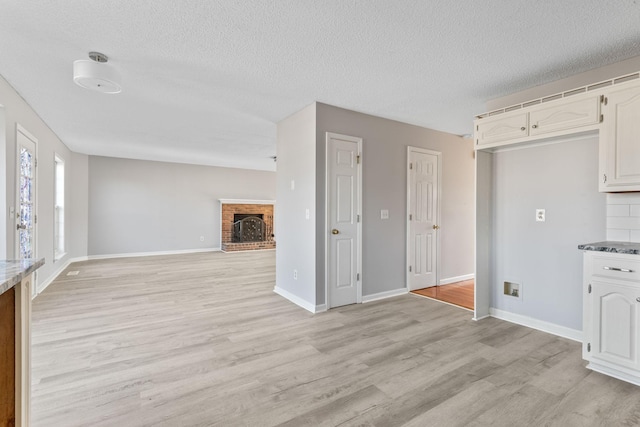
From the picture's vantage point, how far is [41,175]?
4.55m

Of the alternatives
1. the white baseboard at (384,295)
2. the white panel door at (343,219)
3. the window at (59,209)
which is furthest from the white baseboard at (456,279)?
the window at (59,209)

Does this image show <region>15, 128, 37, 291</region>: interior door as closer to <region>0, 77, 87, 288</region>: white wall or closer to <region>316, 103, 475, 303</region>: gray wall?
<region>0, 77, 87, 288</region>: white wall

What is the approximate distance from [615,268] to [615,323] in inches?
15.3

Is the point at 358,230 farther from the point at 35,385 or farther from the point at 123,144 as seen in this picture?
the point at 123,144

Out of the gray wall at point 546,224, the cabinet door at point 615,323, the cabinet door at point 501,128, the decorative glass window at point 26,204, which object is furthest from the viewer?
the decorative glass window at point 26,204

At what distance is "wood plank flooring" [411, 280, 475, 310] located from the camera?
4000 mm

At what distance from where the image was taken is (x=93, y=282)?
5039 mm

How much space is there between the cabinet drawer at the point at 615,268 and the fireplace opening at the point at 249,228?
27.0ft

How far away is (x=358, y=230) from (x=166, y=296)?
2824mm

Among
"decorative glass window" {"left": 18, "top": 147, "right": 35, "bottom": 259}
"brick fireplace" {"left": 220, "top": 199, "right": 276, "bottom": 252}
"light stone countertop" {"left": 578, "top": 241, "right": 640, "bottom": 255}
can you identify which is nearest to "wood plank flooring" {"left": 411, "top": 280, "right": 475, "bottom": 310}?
"light stone countertop" {"left": 578, "top": 241, "right": 640, "bottom": 255}

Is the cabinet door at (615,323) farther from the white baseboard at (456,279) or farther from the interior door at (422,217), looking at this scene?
the white baseboard at (456,279)

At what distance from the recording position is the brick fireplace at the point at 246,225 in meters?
8.96

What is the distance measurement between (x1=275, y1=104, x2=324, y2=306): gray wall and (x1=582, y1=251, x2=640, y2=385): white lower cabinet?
97.9 inches

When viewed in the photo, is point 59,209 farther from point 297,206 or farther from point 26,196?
point 297,206
